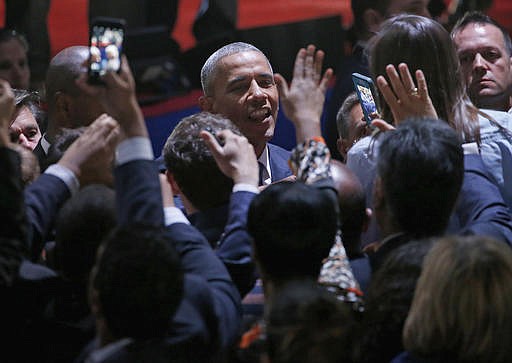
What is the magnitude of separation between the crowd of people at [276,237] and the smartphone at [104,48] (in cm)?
3

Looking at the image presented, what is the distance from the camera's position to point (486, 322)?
6.75 feet

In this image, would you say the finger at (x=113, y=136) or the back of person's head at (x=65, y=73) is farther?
the back of person's head at (x=65, y=73)

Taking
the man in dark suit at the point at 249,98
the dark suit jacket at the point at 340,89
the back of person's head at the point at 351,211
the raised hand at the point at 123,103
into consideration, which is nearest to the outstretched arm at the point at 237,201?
the back of person's head at the point at 351,211

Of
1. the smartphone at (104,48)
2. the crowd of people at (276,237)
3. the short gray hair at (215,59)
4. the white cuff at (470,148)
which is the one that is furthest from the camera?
the short gray hair at (215,59)

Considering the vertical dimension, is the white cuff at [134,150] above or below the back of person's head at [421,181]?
above

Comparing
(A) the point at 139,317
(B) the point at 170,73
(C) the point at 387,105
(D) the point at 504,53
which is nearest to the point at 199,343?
(A) the point at 139,317

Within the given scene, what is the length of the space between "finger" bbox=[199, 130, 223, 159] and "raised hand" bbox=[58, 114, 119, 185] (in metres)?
Result: 0.23

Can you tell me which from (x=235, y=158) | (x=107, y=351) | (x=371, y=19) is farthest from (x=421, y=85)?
(x=371, y=19)

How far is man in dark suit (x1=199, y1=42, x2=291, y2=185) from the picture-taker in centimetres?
374

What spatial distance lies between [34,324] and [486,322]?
3.18 feet

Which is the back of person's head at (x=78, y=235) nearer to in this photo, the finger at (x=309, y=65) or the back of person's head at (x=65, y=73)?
the finger at (x=309, y=65)

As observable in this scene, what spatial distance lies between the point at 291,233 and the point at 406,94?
2.34ft

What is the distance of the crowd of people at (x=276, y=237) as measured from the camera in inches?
80.1

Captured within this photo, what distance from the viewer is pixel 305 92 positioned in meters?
2.66
